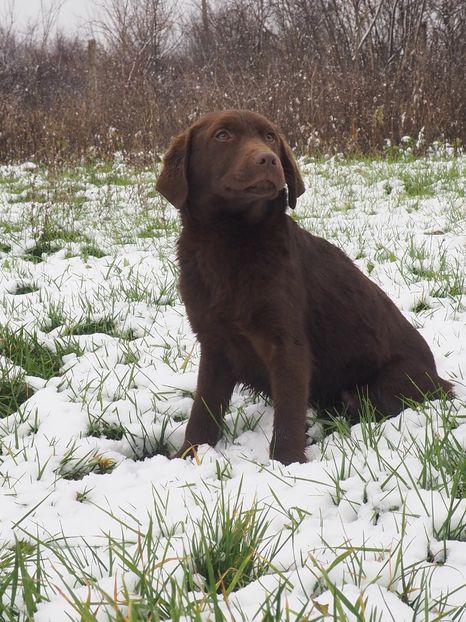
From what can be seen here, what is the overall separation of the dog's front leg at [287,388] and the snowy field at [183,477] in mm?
96

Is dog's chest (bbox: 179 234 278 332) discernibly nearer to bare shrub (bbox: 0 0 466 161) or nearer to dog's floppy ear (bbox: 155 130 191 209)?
dog's floppy ear (bbox: 155 130 191 209)

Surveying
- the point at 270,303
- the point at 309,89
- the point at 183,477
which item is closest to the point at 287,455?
the point at 183,477

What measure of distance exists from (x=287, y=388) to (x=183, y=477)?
0.48 m

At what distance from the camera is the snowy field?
1301mm

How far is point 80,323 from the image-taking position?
3.48 meters

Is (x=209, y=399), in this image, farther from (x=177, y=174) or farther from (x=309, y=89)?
(x=309, y=89)

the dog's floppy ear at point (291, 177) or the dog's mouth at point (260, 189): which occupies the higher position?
the dog's floppy ear at point (291, 177)

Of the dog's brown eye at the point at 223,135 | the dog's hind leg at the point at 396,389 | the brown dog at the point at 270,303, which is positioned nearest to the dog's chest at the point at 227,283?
the brown dog at the point at 270,303

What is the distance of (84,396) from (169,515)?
0.94 metres

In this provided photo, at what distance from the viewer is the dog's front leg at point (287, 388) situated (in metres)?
2.18

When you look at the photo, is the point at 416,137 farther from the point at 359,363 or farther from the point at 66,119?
the point at 359,363

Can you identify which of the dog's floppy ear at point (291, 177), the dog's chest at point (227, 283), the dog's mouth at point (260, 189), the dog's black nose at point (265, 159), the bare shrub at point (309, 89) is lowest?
the dog's chest at point (227, 283)

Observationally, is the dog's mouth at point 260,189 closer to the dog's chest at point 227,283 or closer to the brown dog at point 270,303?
the brown dog at point 270,303

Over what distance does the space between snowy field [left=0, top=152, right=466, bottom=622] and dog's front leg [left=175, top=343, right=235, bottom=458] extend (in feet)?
0.29
